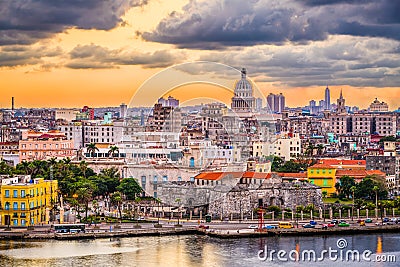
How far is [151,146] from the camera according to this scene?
41.3 meters

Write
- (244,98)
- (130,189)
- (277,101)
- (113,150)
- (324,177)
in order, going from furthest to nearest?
(277,101) < (244,98) < (113,150) < (324,177) < (130,189)

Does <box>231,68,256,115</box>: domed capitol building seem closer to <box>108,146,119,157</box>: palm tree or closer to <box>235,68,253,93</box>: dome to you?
<box>235,68,253,93</box>: dome

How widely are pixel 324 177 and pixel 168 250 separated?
1280cm

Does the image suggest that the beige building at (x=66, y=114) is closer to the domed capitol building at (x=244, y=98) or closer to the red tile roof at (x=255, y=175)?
the domed capitol building at (x=244, y=98)

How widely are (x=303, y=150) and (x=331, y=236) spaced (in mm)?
26540

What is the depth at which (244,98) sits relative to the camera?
53719 mm

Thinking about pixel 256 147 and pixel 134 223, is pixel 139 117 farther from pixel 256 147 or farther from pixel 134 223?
pixel 134 223

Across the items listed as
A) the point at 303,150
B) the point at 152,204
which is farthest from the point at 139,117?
the point at 152,204

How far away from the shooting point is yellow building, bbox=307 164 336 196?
3522cm

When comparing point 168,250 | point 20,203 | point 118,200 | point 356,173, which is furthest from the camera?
point 356,173

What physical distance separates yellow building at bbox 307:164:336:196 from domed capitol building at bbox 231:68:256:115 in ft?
54.9

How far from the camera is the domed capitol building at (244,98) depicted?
52.9 m

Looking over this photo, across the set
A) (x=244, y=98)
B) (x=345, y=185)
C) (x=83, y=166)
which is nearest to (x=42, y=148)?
(x=83, y=166)

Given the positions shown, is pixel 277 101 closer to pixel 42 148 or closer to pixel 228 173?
pixel 42 148
